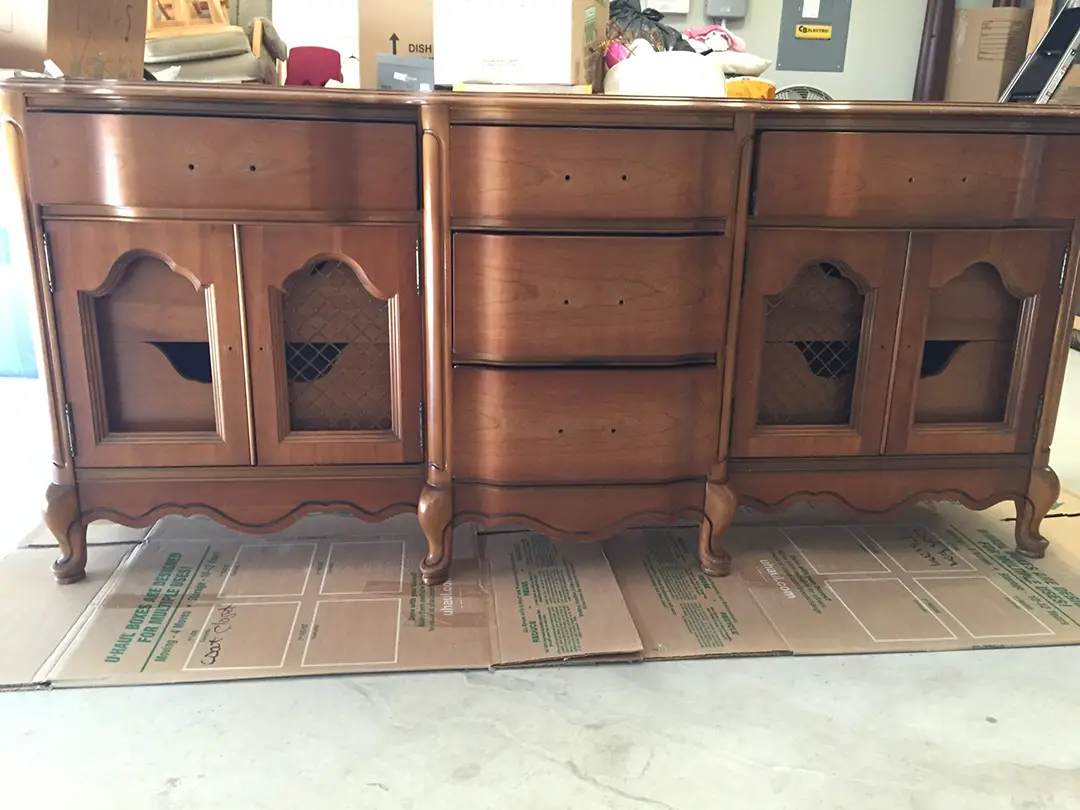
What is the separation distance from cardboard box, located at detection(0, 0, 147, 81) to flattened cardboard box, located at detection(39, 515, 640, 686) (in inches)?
34.3

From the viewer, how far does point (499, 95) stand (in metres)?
1.31

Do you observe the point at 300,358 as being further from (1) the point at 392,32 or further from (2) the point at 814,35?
(2) the point at 814,35

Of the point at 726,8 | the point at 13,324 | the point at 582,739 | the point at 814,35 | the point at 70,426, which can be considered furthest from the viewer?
the point at 814,35

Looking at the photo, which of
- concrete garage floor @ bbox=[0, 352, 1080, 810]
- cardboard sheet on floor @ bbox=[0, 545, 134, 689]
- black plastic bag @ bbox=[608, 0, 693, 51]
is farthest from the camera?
black plastic bag @ bbox=[608, 0, 693, 51]

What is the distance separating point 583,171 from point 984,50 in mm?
2229

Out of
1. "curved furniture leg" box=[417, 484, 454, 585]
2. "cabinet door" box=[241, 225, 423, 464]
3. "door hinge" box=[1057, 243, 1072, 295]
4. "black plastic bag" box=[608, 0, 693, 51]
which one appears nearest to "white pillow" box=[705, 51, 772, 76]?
"black plastic bag" box=[608, 0, 693, 51]

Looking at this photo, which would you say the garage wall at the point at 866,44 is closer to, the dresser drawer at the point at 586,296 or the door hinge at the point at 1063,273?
the door hinge at the point at 1063,273

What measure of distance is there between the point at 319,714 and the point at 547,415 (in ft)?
1.95

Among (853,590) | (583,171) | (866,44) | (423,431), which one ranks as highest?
(866,44)

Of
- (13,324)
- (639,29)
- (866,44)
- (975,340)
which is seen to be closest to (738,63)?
(639,29)

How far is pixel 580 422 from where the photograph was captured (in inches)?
58.0

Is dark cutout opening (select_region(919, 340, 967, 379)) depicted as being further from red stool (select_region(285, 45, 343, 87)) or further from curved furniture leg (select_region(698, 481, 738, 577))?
red stool (select_region(285, 45, 343, 87))

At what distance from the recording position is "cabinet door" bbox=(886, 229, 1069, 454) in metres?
1.51

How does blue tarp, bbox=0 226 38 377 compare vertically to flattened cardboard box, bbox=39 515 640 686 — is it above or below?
above
